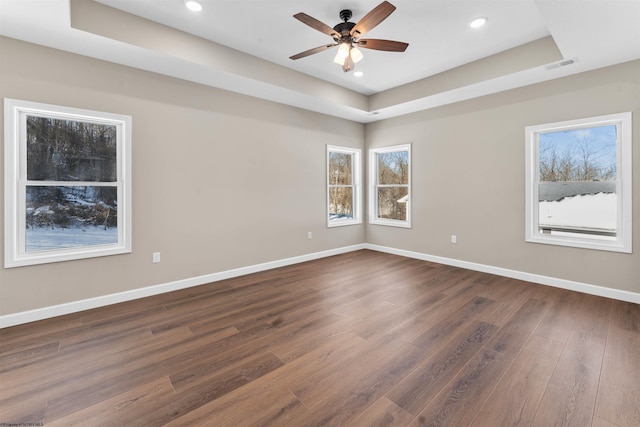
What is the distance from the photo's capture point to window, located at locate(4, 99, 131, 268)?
279 centimetres

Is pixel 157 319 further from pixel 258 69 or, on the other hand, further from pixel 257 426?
pixel 258 69

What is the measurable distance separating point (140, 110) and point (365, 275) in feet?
11.9

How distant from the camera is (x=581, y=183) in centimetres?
368

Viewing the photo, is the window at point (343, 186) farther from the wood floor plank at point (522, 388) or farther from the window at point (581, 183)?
the wood floor plank at point (522, 388)

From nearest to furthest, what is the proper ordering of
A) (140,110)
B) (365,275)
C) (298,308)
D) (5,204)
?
(5,204), (298,308), (140,110), (365,275)

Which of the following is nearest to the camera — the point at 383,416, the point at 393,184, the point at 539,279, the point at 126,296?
the point at 383,416

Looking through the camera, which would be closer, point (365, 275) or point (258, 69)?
point (258, 69)

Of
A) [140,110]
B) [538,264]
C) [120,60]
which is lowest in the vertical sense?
[538,264]

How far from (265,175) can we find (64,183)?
2.41 m

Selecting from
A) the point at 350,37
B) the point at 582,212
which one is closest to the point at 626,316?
the point at 582,212

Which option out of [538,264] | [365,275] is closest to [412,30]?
[365,275]

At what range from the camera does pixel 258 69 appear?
382 cm

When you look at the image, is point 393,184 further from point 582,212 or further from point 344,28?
point 344,28

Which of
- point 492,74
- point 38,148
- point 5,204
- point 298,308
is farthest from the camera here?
point 492,74
